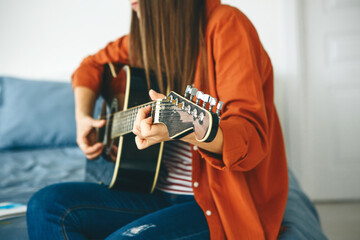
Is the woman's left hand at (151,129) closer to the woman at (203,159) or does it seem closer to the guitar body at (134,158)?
the woman at (203,159)

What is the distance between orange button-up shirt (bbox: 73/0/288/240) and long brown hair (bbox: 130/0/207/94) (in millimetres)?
36

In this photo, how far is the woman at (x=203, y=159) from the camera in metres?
0.69

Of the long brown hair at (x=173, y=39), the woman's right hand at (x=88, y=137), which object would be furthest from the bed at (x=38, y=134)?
the long brown hair at (x=173, y=39)

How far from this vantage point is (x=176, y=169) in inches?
36.6

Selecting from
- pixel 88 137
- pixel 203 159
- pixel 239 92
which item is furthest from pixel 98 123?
pixel 239 92

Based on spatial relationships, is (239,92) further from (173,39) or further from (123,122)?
(123,122)

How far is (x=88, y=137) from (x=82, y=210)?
44cm

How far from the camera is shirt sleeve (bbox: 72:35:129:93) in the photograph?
1280 millimetres

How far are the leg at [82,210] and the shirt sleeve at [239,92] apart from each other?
0.37m

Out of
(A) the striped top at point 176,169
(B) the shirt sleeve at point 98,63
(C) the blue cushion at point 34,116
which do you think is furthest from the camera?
(C) the blue cushion at point 34,116

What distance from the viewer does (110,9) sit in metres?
2.29

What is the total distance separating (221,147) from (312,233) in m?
0.50

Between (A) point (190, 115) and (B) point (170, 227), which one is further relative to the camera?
(B) point (170, 227)

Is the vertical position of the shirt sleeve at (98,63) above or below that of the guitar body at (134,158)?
above
